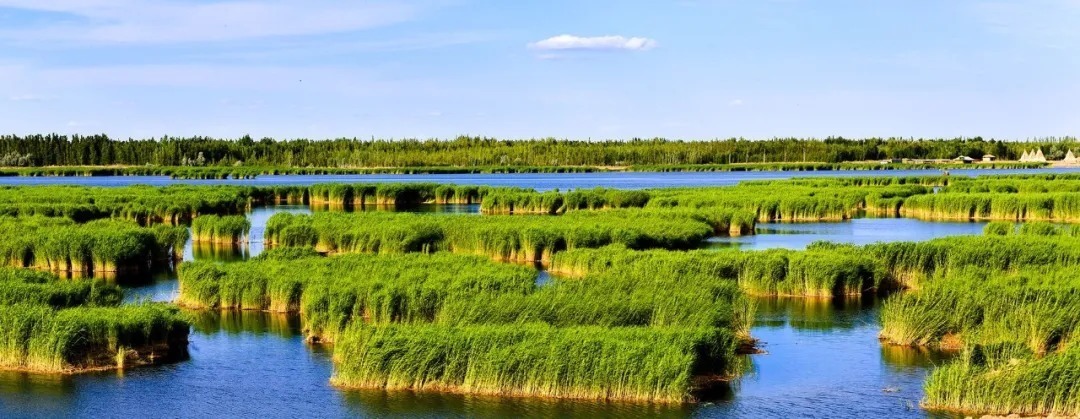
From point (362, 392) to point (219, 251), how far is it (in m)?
25.1

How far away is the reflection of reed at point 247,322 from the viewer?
24.7m

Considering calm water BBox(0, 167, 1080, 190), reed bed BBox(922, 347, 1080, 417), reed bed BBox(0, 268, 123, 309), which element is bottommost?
calm water BBox(0, 167, 1080, 190)

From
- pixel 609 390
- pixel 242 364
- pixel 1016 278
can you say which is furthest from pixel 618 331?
pixel 1016 278

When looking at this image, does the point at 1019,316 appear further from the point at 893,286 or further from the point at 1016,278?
the point at 893,286

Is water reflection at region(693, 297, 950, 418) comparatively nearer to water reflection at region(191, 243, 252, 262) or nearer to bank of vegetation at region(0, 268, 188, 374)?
bank of vegetation at region(0, 268, 188, 374)

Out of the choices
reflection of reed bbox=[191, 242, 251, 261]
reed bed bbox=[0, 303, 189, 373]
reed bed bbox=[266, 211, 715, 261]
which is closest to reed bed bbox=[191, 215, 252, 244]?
reflection of reed bbox=[191, 242, 251, 261]

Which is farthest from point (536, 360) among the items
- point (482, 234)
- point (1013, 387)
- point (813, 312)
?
point (482, 234)

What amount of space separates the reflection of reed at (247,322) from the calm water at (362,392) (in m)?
0.04

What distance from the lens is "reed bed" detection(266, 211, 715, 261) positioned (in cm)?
3809

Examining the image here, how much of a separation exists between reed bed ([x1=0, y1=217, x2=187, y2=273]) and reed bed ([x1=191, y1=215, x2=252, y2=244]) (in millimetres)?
6734

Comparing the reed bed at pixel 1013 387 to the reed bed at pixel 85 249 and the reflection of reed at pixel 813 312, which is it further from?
the reed bed at pixel 85 249

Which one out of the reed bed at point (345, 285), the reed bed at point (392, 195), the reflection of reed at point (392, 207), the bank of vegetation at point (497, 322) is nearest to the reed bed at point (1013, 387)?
the bank of vegetation at point (497, 322)

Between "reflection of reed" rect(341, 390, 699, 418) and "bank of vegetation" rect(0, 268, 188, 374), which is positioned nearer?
"reflection of reed" rect(341, 390, 699, 418)

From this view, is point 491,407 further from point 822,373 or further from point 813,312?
point 813,312
